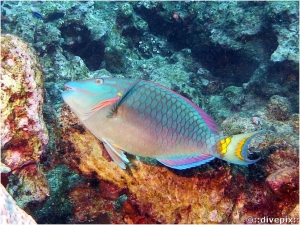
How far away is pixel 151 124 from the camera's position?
6.69 ft

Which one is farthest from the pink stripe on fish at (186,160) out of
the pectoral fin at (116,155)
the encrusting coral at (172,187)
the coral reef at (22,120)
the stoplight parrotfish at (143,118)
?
the coral reef at (22,120)

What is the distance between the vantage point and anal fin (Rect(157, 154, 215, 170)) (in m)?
2.04

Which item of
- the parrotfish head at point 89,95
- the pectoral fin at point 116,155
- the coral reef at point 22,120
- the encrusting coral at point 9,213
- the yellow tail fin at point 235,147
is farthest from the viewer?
the coral reef at point 22,120

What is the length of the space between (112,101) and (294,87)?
627 cm

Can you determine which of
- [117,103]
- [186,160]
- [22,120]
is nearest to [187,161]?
[186,160]

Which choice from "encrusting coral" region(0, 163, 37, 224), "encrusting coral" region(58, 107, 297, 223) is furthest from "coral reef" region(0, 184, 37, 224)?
"encrusting coral" region(58, 107, 297, 223)

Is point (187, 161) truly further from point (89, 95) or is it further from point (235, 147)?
point (89, 95)

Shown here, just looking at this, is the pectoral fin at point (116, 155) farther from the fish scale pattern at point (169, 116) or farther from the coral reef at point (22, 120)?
the coral reef at point (22, 120)

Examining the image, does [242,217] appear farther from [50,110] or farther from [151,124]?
[50,110]

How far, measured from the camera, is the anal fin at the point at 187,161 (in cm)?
204

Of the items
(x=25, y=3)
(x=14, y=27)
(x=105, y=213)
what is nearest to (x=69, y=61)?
(x=14, y=27)

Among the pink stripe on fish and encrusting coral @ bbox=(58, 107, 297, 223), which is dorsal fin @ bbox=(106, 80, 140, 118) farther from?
encrusting coral @ bbox=(58, 107, 297, 223)

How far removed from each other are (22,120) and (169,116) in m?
1.33

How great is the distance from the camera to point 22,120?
2441 millimetres
